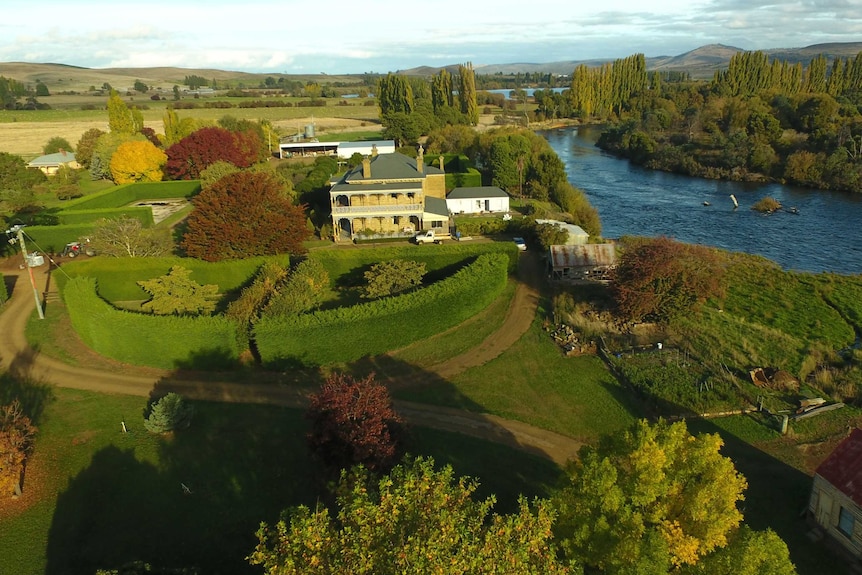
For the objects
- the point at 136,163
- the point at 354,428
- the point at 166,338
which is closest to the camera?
the point at 354,428

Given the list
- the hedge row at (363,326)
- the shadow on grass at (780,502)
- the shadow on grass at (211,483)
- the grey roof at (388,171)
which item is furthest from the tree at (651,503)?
the grey roof at (388,171)

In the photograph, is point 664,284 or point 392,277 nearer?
point 664,284

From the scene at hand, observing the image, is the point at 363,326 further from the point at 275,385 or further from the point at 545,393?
the point at 545,393

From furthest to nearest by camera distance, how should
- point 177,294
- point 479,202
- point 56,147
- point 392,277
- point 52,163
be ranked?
point 56,147, point 52,163, point 479,202, point 392,277, point 177,294

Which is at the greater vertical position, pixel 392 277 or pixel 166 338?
pixel 392 277

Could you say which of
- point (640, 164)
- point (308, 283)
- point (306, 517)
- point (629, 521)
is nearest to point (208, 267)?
point (308, 283)

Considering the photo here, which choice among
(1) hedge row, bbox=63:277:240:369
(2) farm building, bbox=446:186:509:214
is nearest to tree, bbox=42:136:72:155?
(2) farm building, bbox=446:186:509:214

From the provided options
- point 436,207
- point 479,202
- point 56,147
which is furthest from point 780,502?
point 56,147
